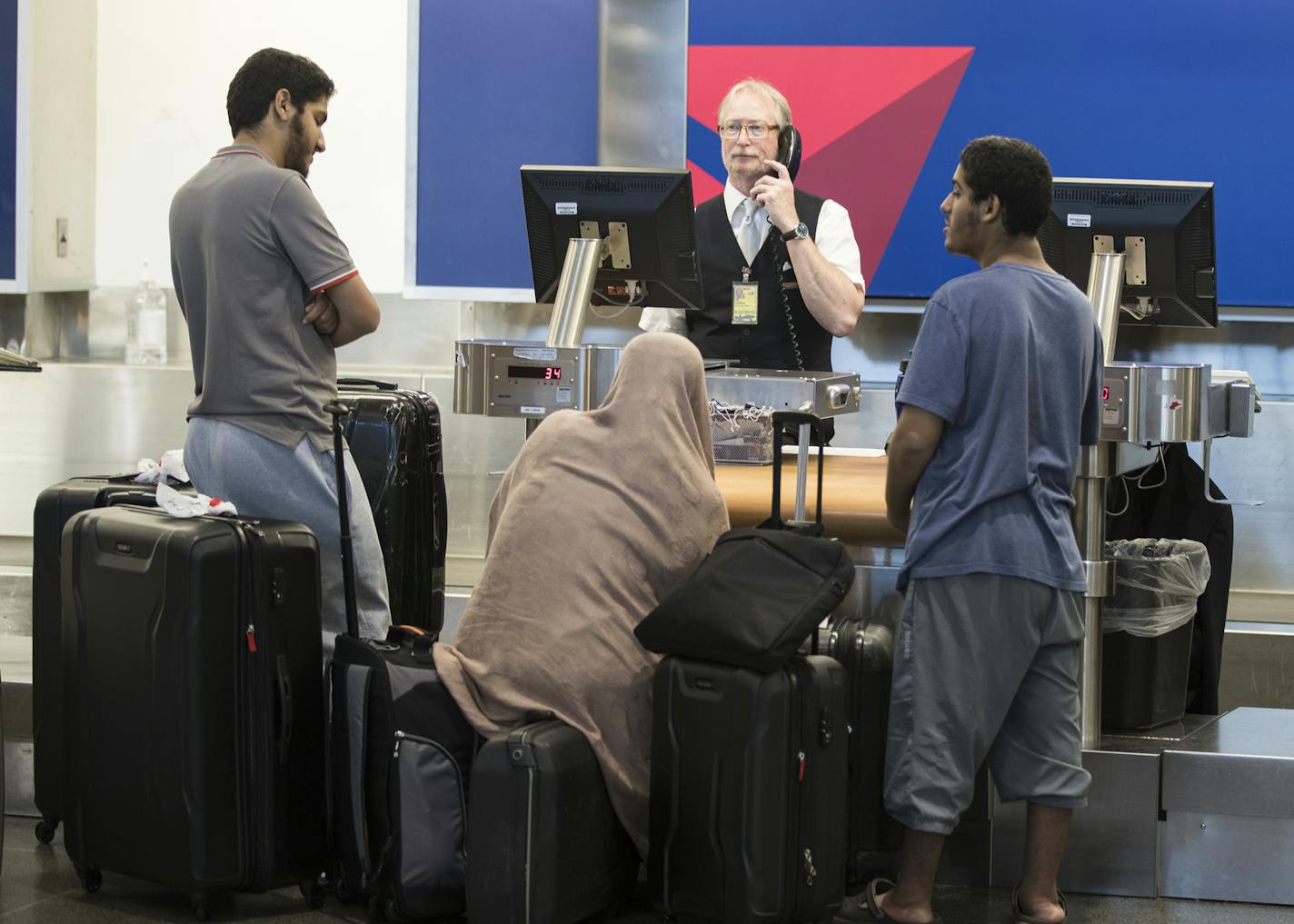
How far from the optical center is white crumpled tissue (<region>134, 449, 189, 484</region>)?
3.22 metres

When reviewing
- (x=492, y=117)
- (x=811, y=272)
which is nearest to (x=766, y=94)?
(x=811, y=272)

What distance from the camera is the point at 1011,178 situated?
8.93ft

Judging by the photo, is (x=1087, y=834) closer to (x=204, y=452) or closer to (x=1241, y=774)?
(x=1241, y=774)

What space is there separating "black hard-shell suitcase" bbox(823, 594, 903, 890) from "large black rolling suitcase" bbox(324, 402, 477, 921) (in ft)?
2.34

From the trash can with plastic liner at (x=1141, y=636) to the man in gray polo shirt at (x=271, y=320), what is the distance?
5.00 feet

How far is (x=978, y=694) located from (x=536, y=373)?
114 cm

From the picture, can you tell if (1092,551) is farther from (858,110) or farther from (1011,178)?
(858,110)

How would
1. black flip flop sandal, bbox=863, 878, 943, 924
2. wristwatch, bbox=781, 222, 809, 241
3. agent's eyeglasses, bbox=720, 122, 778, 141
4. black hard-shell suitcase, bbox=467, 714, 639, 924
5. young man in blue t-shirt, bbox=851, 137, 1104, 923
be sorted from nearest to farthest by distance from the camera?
black hard-shell suitcase, bbox=467, 714, 639, 924, young man in blue t-shirt, bbox=851, 137, 1104, 923, black flip flop sandal, bbox=863, 878, 943, 924, wristwatch, bbox=781, 222, 809, 241, agent's eyeglasses, bbox=720, 122, 778, 141

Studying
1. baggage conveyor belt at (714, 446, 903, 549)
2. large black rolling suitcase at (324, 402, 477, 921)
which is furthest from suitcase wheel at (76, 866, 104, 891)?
baggage conveyor belt at (714, 446, 903, 549)

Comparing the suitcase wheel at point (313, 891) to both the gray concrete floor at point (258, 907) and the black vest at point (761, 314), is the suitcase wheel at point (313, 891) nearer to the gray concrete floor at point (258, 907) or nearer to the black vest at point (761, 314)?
the gray concrete floor at point (258, 907)

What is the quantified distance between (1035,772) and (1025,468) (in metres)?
0.55

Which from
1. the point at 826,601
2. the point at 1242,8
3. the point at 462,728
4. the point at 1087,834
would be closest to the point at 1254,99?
the point at 1242,8

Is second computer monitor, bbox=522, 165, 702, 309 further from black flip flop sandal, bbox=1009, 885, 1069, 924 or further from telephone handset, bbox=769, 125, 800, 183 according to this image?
black flip flop sandal, bbox=1009, 885, 1069, 924

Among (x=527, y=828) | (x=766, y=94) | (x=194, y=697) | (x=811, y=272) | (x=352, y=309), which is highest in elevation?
(x=766, y=94)
